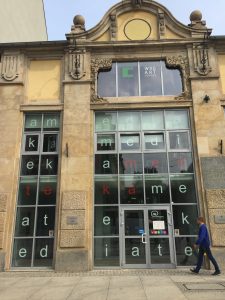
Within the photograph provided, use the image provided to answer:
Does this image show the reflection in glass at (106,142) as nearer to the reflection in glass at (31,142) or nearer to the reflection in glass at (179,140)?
the reflection in glass at (179,140)

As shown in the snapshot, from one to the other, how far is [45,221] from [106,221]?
2.22 m

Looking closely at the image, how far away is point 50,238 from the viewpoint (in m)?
10.6

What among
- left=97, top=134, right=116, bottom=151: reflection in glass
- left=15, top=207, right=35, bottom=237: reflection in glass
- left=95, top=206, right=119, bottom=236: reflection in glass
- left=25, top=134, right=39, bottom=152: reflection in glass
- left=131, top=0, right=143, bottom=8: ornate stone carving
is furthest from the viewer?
left=131, top=0, right=143, bottom=8: ornate stone carving

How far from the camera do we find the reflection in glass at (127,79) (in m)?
12.2

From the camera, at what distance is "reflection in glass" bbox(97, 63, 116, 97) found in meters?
12.3

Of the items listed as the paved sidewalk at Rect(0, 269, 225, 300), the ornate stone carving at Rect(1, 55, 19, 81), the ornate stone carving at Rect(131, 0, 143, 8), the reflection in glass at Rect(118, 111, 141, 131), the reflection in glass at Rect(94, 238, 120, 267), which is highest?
the ornate stone carving at Rect(131, 0, 143, 8)

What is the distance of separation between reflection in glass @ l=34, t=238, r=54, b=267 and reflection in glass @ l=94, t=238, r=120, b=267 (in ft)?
5.24

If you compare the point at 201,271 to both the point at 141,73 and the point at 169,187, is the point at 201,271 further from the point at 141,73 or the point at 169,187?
the point at 141,73

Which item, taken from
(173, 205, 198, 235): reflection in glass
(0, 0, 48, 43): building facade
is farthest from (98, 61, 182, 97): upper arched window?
(0, 0, 48, 43): building facade

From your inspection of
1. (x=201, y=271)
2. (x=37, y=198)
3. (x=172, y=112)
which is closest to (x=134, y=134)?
(x=172, y=112)

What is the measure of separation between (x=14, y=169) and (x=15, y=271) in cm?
361

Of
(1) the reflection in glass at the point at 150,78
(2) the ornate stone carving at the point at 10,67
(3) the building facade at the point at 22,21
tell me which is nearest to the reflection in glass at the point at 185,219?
(1) the reflection in glass at the point at 150,78

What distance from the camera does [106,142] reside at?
457 inches

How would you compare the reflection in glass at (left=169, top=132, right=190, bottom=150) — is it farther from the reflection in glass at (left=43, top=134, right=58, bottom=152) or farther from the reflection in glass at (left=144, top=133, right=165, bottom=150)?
the reflection in glass at (left=43, top=134, right=58, bottom=152)
